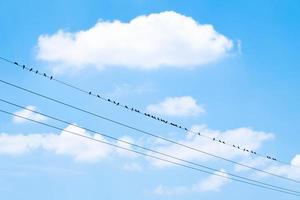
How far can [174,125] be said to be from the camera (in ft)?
235

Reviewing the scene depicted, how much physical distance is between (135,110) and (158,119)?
4.45m

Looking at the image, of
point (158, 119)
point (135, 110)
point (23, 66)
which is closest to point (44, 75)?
point (23, 66)

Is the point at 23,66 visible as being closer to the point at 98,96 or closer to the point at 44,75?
the point at 44,75

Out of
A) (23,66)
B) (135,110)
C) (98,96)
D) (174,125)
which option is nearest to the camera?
(23,66)

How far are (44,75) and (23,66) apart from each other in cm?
288

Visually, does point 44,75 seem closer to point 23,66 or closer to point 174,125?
point 23,66

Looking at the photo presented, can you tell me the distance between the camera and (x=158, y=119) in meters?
69.4

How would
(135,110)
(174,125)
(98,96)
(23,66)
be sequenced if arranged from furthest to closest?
(174,125)
(135,110)
(98,96)
(23,66)

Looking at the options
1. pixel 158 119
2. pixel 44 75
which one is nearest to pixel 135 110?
pixel 158 119

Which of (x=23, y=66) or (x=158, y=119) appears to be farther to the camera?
(x=158, y=119)

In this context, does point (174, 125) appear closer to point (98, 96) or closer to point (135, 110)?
point (135, 110)

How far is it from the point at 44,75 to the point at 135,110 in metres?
12.8

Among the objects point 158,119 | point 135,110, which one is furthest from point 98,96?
point 158,119

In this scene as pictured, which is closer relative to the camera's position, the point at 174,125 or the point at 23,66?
the point at 23,66
